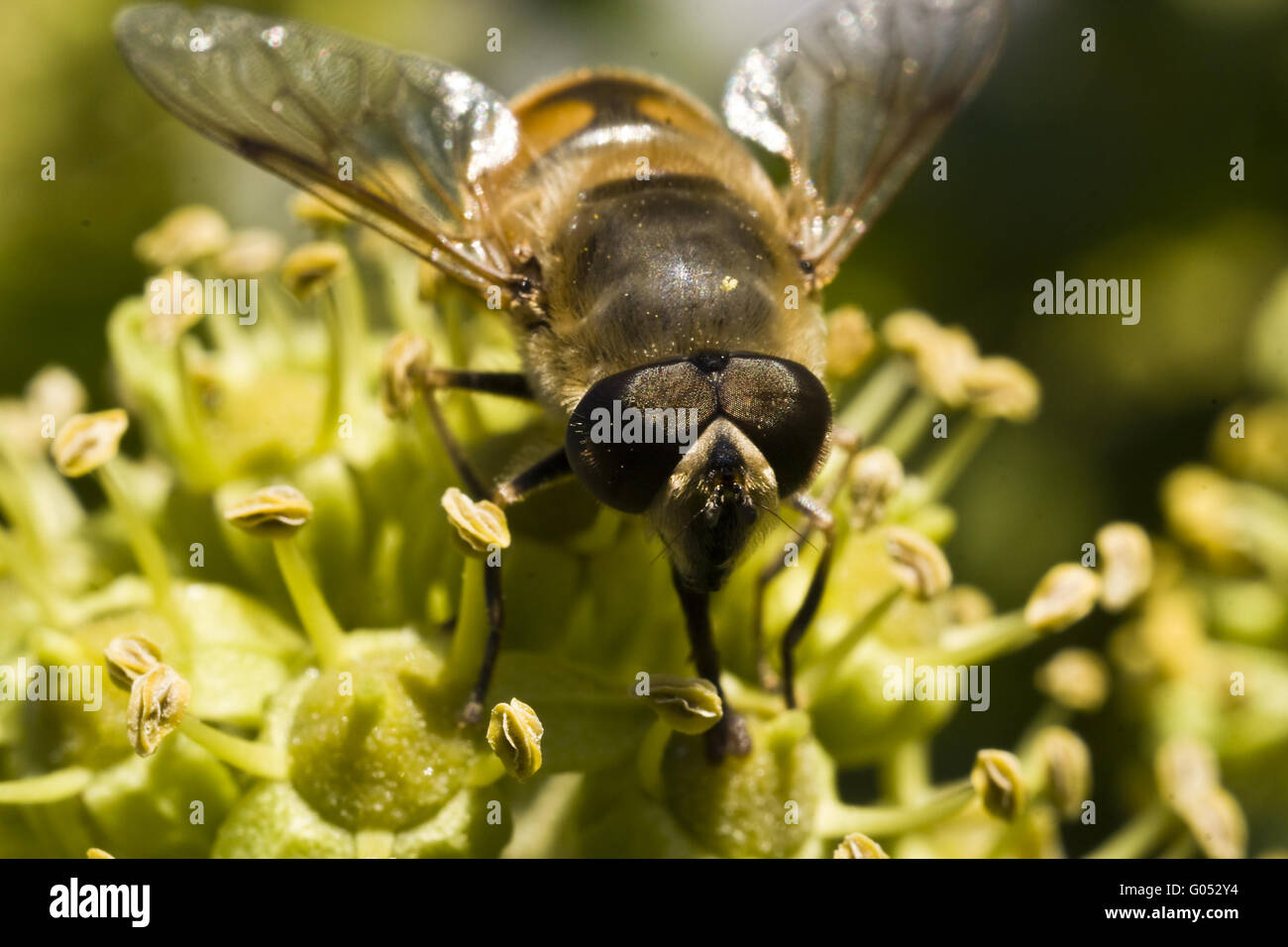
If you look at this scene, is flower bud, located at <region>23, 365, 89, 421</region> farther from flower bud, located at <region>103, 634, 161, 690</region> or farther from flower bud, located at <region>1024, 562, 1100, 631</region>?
flower bud, located at <region>1024, 562, 1100, 631</region>

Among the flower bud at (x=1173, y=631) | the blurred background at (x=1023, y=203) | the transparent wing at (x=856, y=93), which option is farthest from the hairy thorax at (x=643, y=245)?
the flower bud at (x=1173, y=631)

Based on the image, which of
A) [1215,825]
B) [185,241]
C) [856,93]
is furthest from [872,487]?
[185,241]

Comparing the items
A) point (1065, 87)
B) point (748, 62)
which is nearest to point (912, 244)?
point (1065, 87)

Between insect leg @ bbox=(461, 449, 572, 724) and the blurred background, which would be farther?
the blurred background

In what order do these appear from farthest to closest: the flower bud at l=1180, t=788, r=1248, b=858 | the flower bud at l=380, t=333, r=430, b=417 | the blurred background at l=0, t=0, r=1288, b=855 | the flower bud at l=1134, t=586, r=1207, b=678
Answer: the blurred background at l=0, t=0, r=1288, b=855, the flower bud at l=1134, t=586, r=1207, b=678, the flower bud at l=1180, t=788, r=1248, b=858, the flower bud at l=380, t=333, r=430, b=417

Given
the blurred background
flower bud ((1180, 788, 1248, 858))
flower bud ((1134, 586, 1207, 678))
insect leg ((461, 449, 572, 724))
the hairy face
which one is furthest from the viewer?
the blurred background

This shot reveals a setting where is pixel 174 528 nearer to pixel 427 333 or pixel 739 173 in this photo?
pixel 427 333

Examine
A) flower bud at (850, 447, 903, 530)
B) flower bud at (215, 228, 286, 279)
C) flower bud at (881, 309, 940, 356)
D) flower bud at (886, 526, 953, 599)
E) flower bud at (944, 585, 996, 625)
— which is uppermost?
flower bud at (215, 228, 286, 279)

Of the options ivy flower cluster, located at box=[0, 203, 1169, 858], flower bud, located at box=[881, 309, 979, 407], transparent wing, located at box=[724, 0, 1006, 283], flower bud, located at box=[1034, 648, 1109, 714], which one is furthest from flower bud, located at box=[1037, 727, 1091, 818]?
transparent wing, located at box=[724, 0, 1006, 283]
